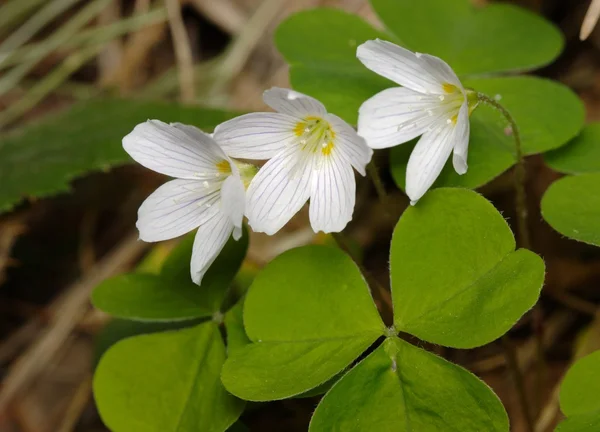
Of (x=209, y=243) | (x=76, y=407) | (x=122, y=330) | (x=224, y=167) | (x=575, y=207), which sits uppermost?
(x=224, y=167)

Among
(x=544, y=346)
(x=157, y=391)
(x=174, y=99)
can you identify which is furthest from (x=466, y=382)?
(x=174, y=99)

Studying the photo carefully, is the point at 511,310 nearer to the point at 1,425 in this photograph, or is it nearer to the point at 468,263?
the point at 468,263

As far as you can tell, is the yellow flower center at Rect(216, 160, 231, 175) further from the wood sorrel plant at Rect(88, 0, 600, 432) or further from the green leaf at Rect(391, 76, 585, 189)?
the green leaf at Rect(391, 76, 585, 189)

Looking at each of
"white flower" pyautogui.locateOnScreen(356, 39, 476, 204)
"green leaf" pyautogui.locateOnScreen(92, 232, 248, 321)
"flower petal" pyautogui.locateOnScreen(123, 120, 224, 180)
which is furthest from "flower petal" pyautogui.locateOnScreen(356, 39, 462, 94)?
"green leaf" pyautogui.locateOnScreen(92, 232, 248, 321)

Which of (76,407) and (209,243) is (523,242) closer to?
(209,243)

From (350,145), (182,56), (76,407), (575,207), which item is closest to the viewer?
(350,145)

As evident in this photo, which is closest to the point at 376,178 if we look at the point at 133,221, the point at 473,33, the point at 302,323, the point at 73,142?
the point at 302,323
